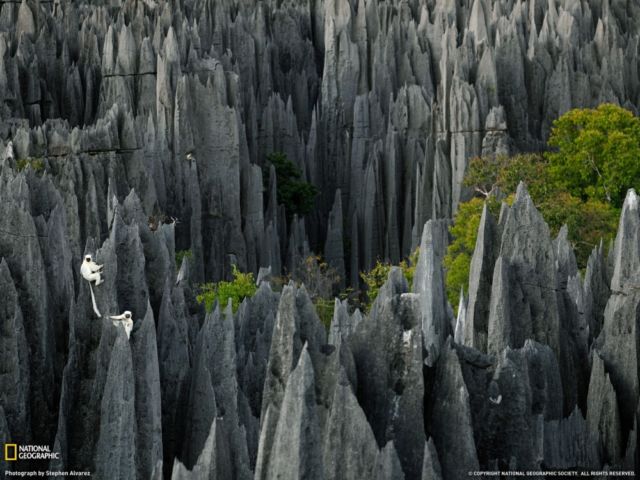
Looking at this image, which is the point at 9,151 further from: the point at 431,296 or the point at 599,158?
the point at 599,158

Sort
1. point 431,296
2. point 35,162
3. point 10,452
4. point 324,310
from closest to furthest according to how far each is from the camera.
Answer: point 10,452, point 431,296, point 324,310, point 35,162

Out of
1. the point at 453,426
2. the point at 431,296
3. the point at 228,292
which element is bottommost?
the point at 453,426

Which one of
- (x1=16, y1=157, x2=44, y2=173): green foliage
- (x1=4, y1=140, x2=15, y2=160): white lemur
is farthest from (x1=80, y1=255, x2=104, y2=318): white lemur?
(x1=16, y1=157, x2=44, y2=173): green foliage

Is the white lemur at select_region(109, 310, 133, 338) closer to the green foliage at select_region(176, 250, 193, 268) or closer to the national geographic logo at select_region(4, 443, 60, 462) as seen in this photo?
the national geographic logo at select_region(4, 443, 60, 462)

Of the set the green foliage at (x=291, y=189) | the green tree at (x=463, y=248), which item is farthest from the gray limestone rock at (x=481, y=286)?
the green foliage at (x=291, y=189)

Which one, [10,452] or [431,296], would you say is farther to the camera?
[431,296]

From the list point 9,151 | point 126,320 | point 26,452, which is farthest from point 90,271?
point 9,151
